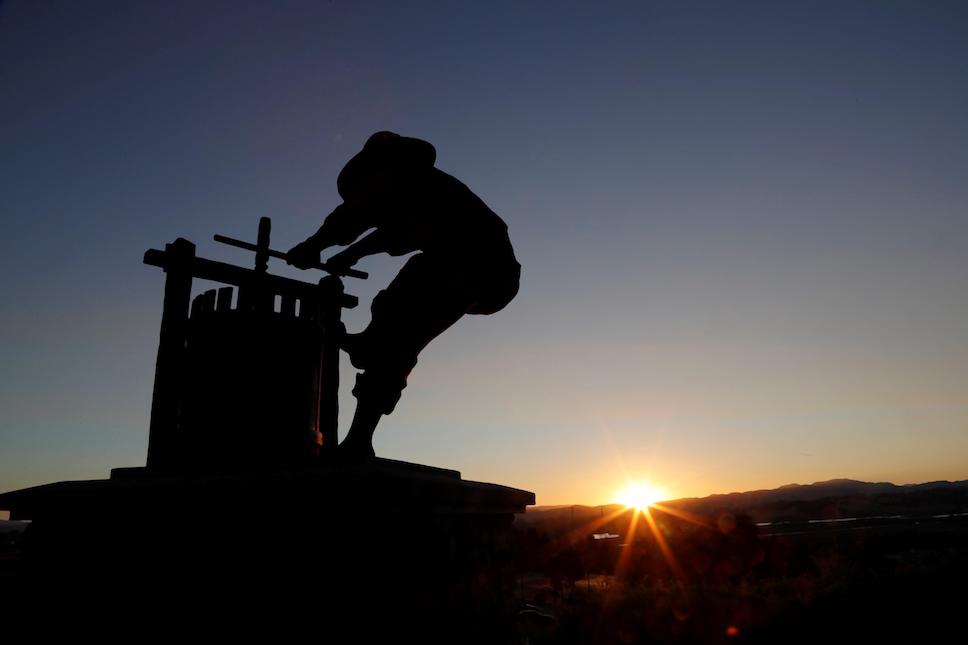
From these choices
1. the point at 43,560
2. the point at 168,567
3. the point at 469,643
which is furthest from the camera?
the point at 43,560

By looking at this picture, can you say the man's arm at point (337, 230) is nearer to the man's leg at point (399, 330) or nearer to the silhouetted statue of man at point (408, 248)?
the silhouetted statue of man at point (408, 248)

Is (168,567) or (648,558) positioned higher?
(168,567)

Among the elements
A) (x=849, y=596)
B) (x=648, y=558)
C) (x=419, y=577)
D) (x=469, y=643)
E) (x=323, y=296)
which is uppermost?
(x=323, y=296)

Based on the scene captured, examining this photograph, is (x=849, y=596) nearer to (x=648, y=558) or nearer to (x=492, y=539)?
(x=492, y=539)

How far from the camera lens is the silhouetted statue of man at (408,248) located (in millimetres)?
3096

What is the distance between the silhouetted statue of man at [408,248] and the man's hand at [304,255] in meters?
0.01

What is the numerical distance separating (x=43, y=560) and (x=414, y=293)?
2.24 metres

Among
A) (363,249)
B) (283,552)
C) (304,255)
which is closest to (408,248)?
(363,249)

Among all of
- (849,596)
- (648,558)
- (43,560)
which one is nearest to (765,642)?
(849,596)

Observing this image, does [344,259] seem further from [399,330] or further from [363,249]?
[399,330]

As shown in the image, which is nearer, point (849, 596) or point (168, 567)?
point (168, 567)

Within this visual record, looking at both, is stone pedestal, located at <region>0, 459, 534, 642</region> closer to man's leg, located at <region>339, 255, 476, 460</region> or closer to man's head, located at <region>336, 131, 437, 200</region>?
man's leg, located at <region>339, 255, 476, 460</region>

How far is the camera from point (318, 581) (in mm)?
2402

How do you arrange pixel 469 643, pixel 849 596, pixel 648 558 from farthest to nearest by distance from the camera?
pixel 648 558 < pixel 849 596 < pixel 469 643
